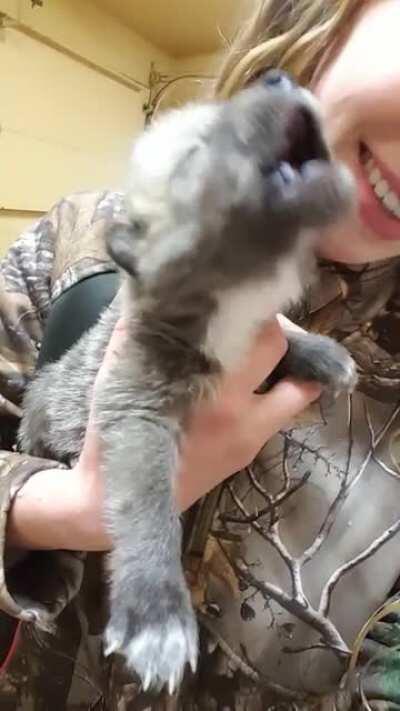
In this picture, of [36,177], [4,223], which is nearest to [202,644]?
[4,223]

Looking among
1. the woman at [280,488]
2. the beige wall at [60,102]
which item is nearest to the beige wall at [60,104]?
the beige wall at [60,102]

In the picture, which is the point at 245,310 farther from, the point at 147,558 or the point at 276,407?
the point at 147,558

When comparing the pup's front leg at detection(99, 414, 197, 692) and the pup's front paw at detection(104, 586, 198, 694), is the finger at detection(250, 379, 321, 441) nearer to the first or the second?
the pup's front leg at detection(99, 414, 197, 692)

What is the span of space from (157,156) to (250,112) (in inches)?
5.8

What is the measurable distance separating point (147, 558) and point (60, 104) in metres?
2.96

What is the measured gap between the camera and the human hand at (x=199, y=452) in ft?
3.10

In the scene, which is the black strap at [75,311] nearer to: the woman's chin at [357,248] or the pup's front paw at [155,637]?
the woman's chin at [357,248]

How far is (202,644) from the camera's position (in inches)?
41.7

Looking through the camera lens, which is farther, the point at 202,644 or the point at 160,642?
the point at 202,644

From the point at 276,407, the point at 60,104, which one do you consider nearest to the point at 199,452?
the point at 276,407

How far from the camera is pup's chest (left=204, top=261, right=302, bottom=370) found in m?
0.86

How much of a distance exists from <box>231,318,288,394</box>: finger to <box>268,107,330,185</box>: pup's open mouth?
0.64 ft

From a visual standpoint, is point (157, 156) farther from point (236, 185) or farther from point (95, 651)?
point (95, 651)

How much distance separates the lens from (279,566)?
108cm
